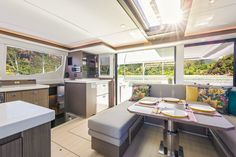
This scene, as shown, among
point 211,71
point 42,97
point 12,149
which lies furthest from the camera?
point 211,71

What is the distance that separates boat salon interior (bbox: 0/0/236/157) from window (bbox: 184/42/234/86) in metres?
0.02

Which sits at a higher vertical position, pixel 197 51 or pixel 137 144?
pixel 197 51

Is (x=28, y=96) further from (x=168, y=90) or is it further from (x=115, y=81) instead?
(x=168, y=90)

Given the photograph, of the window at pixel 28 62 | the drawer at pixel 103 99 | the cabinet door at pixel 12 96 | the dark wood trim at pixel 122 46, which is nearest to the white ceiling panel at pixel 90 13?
the dark wood trim at pixel 122 46

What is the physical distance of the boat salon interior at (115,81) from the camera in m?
1.29

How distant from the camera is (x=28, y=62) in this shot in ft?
9.88

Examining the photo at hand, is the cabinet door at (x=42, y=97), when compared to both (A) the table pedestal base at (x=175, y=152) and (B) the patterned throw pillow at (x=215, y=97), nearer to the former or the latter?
(A) the table pedestal base at (x=175, y=152)

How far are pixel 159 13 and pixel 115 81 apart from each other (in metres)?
2.83

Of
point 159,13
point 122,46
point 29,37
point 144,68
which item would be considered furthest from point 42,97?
point 144,68

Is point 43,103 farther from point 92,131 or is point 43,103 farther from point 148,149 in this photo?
point 148,149

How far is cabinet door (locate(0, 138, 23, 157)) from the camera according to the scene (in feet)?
1.74

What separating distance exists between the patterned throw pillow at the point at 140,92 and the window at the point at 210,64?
1.14 metres

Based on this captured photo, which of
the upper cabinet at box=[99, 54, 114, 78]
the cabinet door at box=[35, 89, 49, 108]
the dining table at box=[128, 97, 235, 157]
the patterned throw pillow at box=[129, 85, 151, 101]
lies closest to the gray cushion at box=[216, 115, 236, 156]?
the dining table at box=[128, 97, 235, 157]

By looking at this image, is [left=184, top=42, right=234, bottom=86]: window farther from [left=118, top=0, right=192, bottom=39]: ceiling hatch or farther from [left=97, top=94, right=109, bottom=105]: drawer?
[left=97, top=94, right=109, bottom=105]: drawer
